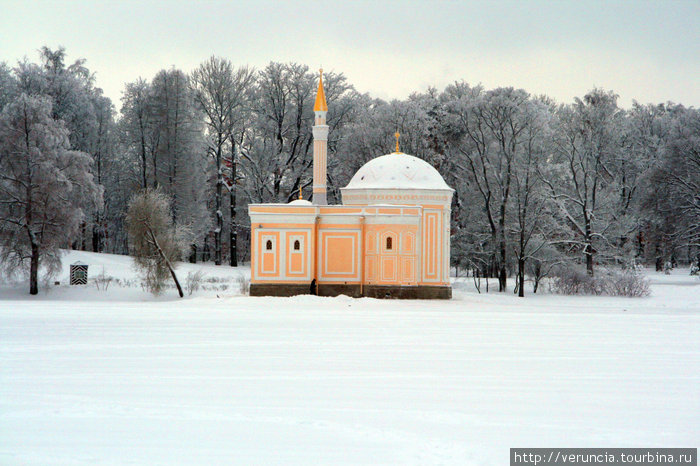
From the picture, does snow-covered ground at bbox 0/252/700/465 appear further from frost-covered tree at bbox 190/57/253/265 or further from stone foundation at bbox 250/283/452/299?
frost-covered tree at bbox 190/57/253/265

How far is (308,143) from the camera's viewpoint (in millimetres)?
52250

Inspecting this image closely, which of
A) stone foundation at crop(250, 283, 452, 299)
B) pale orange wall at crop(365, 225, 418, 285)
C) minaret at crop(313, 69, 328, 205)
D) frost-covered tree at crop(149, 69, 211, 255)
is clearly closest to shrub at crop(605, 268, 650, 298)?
stone foundation at crop(250, 283, 452, 299)

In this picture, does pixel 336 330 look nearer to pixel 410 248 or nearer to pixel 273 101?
pixel 410 248

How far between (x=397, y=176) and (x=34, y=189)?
17.7m

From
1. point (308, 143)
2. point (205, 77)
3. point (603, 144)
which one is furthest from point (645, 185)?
point (205, 77)

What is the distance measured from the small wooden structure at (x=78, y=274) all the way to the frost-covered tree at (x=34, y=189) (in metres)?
1.81

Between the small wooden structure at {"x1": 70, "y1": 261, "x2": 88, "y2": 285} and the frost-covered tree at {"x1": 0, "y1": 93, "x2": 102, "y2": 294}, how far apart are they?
1.81 meters

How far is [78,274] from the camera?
126ft

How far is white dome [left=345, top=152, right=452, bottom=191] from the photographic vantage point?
1393 inches

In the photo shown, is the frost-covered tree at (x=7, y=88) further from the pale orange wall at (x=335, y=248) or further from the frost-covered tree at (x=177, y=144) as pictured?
the pale orange wall at (x=335, y=248)

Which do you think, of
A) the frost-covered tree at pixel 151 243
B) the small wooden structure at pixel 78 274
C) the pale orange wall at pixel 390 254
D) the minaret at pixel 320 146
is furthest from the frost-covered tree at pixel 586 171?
the small wooden structure at pixel 78 274

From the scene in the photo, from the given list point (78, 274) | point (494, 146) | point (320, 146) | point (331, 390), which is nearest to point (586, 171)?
point (494, 146)

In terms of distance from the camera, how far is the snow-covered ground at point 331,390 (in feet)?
25.7

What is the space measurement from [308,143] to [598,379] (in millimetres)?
42077
